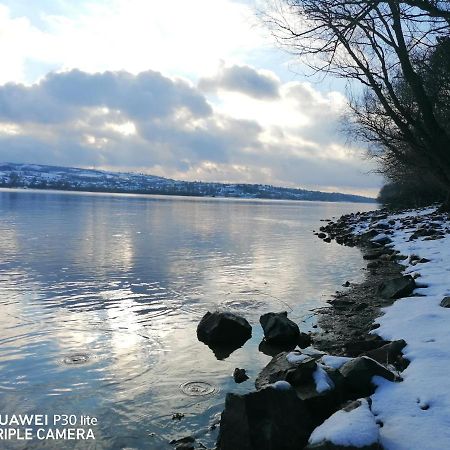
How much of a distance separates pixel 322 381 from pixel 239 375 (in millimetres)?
2587

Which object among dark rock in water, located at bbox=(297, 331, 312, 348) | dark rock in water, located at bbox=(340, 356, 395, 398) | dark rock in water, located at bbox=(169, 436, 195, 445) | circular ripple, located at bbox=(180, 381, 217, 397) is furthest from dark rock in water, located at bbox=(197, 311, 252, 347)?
dark rock in water, located at bbox=(340, 356, 395, 398)

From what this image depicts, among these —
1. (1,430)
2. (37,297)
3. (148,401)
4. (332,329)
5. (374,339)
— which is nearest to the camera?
(1,430)

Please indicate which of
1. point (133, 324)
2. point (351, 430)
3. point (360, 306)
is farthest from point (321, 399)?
point (360, 306)

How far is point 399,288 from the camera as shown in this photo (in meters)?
14.2

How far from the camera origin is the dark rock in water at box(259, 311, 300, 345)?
11211 mm

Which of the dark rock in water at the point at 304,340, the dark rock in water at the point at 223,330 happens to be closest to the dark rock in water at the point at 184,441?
the dark rock in water at the point at 223,330

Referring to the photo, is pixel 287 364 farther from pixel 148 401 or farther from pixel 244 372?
pixel 148 401

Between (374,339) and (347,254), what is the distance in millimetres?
19090

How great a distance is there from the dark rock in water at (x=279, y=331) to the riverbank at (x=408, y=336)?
590 mm

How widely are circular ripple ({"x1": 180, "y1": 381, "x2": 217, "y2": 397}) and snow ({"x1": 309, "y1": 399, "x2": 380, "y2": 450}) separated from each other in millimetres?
3250

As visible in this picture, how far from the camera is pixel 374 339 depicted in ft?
32.7

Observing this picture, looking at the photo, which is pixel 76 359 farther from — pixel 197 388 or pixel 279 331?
pixel 279 331

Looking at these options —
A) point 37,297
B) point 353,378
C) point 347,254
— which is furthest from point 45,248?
point 353,378

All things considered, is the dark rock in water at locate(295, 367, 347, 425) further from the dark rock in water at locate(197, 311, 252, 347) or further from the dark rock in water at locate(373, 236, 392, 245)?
the dark rock in water at locate(373, 236, 392, 245)
